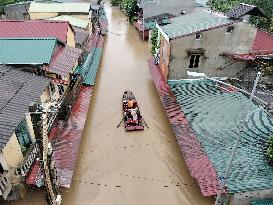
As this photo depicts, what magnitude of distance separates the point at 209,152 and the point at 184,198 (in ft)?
11.9

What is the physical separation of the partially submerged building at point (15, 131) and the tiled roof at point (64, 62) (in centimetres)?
258

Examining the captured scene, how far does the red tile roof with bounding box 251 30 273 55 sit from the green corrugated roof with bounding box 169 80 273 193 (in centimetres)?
528

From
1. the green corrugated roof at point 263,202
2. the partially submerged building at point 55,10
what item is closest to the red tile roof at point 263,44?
the green corrugated roof at point 263,202

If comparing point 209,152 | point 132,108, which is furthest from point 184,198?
point 132,108

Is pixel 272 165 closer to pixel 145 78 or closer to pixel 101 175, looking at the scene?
pixel 101 175

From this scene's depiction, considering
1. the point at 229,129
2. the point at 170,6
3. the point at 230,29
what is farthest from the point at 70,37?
the point at 229,129

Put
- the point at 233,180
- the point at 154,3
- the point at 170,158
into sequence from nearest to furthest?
the point at 233,180 → the point at 170,158 → the point at 154,3

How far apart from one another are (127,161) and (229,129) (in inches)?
322

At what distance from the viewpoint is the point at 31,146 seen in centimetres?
1947

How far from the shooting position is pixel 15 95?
19.7 meters

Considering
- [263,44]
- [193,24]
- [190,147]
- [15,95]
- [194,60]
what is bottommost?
[190,147]

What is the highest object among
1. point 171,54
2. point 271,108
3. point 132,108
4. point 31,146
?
point 271,108

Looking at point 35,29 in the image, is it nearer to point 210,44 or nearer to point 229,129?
point 210,44

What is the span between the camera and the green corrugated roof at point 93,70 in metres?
32.9
